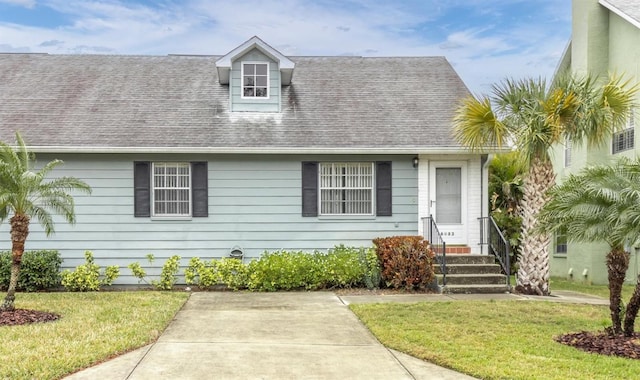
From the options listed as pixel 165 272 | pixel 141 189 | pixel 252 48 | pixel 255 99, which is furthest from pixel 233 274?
pixel 252 48

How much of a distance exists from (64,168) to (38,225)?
136cm

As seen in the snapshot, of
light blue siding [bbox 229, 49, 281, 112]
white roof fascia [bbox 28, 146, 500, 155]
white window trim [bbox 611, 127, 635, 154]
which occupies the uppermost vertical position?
light blue siding [bbox 229, 49, 281, 112]

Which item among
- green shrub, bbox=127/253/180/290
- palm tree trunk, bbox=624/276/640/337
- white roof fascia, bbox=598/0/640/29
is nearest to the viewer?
palm tree trunk, bbox=624/276/640/337

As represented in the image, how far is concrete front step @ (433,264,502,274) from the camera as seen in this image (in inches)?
482

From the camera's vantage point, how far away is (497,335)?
7.57m

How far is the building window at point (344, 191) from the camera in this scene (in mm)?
13242

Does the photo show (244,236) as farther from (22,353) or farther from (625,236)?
(625,236)

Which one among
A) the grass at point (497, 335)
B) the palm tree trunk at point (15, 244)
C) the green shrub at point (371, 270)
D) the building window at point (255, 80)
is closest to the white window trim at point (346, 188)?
the green shrub at point (371, 270)

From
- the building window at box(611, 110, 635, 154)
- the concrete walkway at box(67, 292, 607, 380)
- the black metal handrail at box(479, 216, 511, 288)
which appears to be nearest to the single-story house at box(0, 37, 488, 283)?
the black metal handrail at box(479, 216, 511, 288)

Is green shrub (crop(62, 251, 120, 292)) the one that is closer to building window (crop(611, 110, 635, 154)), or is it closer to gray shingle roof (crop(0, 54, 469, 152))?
gray shingle roof (crop(0, 54, 469, 152))

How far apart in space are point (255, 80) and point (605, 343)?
962cm

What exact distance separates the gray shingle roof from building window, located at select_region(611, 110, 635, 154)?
411cm

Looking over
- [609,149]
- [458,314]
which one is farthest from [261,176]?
[609,149]

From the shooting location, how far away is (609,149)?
52.0 ft
